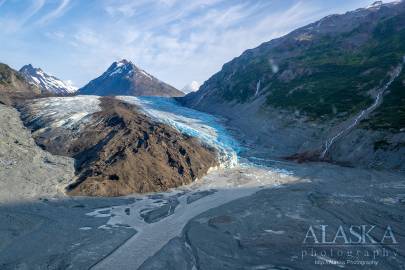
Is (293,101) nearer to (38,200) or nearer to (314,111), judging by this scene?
(314,111)

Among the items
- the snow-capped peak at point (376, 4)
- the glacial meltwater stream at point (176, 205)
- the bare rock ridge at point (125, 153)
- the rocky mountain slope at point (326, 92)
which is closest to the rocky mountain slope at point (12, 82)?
the bare rock ridge at point (125, 153)

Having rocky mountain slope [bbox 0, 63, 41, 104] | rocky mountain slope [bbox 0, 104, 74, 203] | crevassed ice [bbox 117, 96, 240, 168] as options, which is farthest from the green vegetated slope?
rocky mountain slope [bbox 0, 63, 41, 104]

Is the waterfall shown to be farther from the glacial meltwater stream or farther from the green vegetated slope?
the glacial meltwater stream

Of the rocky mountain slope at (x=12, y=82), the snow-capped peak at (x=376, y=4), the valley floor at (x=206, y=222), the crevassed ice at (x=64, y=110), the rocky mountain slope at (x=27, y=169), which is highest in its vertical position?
the snow-capped peak at (x=376, y=4)

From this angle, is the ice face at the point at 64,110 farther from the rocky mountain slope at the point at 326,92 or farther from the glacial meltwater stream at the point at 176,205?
the rocky mountain slope at the point at 326,92

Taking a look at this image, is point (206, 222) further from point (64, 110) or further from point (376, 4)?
point (376, 4)

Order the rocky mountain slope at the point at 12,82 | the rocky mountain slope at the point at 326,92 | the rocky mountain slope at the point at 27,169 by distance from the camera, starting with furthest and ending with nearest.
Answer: the rocky mountain slope at the point at 12,82 → the rocky mountain slope at the point at 326,92 → the rocky mountain slope at the point at 27,169
